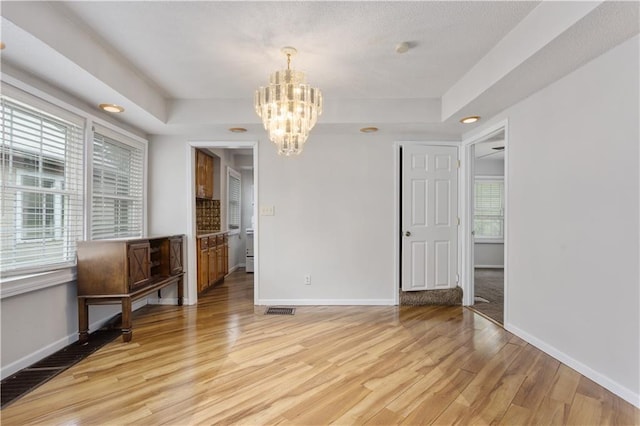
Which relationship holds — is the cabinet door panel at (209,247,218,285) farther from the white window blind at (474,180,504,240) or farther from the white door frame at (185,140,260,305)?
the white window blind at (474,180,504,240)

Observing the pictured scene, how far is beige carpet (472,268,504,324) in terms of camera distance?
3.49 metres

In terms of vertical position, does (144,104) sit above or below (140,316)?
above

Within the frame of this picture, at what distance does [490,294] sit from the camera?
168 inches

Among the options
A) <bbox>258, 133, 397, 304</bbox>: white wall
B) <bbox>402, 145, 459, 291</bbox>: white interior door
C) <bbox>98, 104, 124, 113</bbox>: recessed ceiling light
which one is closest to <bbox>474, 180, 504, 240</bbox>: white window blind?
<bbox>402, 145, 459, 291</bbox>: white interior door

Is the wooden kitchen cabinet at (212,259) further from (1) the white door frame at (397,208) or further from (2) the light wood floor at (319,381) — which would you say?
(1) the white door frame at (397,208)

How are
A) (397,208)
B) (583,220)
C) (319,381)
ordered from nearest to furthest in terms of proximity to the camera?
(319,381) < (583,220) < (397,208)

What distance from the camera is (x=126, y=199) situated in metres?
3.45

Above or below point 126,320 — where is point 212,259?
above

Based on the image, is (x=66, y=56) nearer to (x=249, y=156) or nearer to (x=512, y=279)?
(x=512, y=279)

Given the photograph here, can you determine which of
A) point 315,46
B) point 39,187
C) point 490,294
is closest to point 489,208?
point 490,294

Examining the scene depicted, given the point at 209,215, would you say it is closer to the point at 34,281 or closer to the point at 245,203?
the point at 245,203

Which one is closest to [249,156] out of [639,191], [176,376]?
[176,376]

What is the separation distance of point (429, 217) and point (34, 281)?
13.0ft

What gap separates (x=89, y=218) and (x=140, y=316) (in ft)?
4.17
